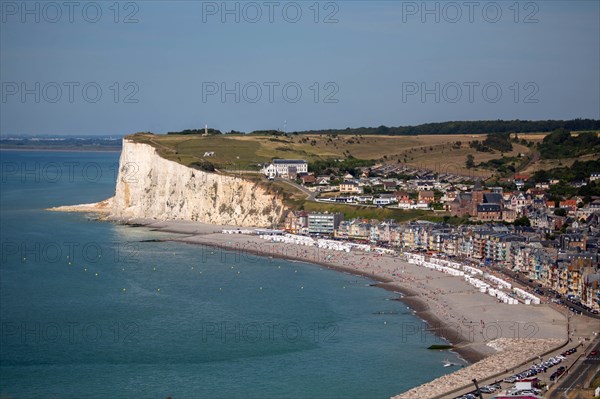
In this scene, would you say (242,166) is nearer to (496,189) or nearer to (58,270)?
(496,189)

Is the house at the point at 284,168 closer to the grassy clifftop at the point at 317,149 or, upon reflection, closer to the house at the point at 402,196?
the grassy clifftop at the point at 317,149

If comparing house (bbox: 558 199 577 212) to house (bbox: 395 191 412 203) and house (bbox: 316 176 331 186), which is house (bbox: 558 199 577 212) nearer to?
house (bbox: 395 191 412 203)

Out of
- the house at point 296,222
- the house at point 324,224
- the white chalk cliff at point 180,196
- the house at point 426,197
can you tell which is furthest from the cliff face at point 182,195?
the house at point 426,197

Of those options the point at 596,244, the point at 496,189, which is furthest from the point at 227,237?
the point at 596,244

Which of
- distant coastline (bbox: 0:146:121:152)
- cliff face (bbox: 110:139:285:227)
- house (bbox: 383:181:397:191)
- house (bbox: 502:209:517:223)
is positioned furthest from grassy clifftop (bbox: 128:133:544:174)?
distant coastline (bbox: 0:146:121:152)

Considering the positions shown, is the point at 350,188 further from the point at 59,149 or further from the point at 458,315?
the point at 59,149
